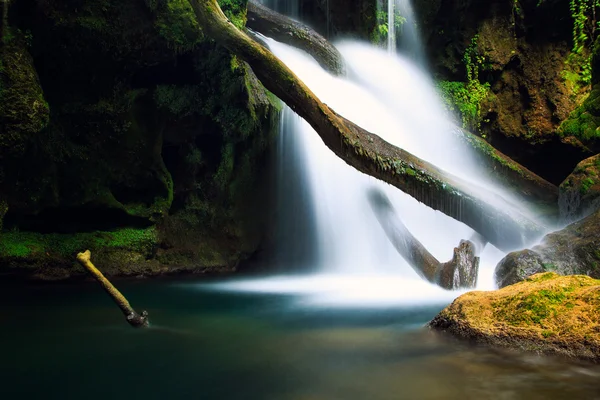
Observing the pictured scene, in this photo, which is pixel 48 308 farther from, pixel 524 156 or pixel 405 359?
pixel 524 156

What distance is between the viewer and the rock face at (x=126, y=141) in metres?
8.45

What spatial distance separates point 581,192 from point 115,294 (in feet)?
27.7

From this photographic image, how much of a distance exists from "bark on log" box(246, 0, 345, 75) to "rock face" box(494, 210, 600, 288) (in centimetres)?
760

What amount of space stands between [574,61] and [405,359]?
45.8 feet

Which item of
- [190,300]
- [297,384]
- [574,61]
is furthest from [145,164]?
[574,61]

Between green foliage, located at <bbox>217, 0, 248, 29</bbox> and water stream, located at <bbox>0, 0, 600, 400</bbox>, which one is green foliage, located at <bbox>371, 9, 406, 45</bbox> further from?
green foliage, located at <bbox>217, 0, 248, 29</bbox>

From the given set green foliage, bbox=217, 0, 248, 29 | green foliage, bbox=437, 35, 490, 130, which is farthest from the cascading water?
green foliage, bbox=217, 0, 248, 29

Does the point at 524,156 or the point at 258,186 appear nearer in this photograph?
the point at 258,186

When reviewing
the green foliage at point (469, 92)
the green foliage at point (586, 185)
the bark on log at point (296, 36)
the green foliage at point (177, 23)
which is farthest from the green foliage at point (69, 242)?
the green foliage at point (469, 92)

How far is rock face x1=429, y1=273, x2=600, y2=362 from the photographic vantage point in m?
3.79

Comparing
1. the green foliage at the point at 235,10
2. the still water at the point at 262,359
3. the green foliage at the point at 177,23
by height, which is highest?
the green foliage at the point at 235,10

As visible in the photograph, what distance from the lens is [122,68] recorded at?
9586 mm

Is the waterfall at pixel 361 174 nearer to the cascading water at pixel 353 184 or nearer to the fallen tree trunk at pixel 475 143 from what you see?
the cascading water at pixel 353 184

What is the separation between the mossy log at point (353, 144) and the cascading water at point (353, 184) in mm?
2931
